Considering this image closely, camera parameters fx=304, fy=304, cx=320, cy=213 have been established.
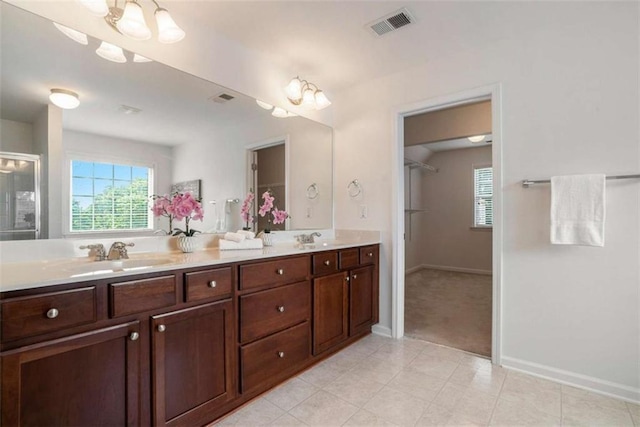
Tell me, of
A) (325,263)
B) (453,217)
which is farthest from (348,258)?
(453,217)

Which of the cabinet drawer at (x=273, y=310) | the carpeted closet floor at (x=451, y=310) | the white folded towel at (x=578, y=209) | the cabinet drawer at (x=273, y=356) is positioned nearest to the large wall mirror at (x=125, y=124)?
the cabinet drawer at (x=273, y=310)

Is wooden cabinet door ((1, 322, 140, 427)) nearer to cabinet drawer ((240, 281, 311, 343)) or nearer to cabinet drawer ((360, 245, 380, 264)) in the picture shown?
cabinet drawer ((240, 281, 311, 343))

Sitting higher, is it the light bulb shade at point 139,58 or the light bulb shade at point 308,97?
the light bulb shade at point 308,97

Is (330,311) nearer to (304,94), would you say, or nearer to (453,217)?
(304,94)

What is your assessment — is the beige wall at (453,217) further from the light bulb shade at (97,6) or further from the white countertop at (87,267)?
the light bulb shade at (97,6)

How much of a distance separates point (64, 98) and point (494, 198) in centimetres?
279

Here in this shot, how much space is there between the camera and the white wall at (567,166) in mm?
1852

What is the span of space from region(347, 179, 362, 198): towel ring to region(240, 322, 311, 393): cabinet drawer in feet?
4.61

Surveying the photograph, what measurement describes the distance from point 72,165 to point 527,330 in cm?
305

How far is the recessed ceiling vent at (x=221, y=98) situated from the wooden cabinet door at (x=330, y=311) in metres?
1.48

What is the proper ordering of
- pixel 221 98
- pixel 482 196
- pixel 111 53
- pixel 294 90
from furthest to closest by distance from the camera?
pixel 482 196 → pixel 294 90 → pixel 221 98 → pixel 111 53

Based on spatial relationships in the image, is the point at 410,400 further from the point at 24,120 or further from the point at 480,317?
the point at 24,120

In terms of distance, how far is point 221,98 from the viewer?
222cm

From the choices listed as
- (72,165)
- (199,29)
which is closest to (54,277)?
(72,165)
